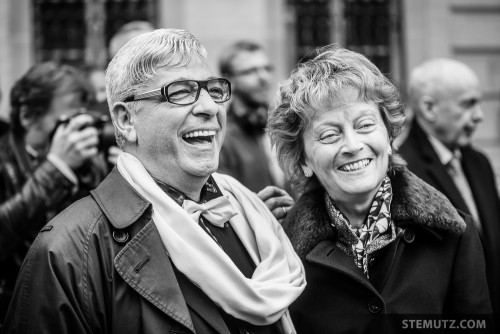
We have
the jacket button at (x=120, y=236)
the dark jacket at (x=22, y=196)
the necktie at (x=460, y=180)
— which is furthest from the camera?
the necktie at (x=460, y=180)

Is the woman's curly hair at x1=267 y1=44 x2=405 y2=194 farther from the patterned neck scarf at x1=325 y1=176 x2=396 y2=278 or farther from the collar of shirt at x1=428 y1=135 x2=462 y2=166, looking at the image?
the collar of shirt at x1=428 y1=135 x2=462 y2=166

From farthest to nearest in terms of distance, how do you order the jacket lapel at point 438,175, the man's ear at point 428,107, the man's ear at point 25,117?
1. the man's ear at point 428,107
2. the jacket lapel at point 438,175
3. the man's ear at point 25,117

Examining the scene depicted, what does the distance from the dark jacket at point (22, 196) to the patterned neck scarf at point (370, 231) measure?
54.1 inches

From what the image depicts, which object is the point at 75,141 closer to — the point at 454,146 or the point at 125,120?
the point at 125,120

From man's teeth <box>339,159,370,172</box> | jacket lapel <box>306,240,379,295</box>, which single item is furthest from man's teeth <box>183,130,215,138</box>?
jacket lapel <box>306,240,379,295</box>

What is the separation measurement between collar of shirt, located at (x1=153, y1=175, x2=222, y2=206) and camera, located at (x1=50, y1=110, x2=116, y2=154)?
36.4 inches

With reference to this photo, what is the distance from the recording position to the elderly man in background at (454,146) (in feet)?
14.4

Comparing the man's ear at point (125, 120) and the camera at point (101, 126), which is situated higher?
the man's ear at point (125, 120)

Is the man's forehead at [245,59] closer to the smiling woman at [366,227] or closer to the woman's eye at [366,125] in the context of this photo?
the smiling woman at [366,227]

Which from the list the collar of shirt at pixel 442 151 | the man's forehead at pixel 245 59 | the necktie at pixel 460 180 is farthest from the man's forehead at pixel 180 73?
the man's forehead at pixel 245 59

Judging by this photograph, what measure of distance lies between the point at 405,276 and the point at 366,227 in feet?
0.82

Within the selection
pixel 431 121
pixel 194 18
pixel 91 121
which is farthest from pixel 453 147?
pixel 194 18

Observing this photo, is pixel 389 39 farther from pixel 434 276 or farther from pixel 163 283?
pixel 163 283

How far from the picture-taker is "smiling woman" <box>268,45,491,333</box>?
115 inches
